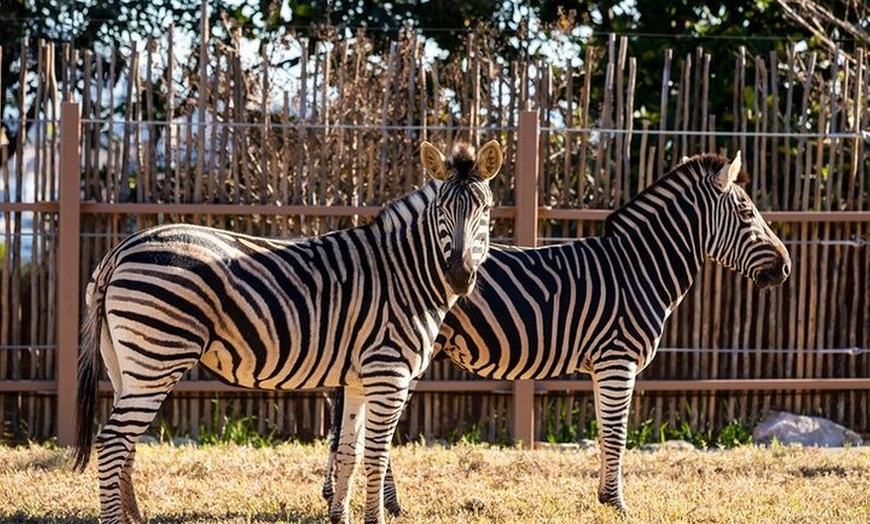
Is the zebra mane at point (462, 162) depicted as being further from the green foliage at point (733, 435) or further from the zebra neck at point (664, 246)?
the green foliage at point (733, 435)

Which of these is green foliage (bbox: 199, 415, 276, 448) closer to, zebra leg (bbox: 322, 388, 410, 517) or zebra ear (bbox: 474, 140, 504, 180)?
zebra leg (bbox: 322, 388, 410, 517)

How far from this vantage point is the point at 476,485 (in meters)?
7.82

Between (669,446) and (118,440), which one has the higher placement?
(118,440)

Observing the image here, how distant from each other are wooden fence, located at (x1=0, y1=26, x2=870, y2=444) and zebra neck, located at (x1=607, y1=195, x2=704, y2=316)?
6.06 feet

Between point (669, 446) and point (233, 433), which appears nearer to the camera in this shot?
point (233, 433)

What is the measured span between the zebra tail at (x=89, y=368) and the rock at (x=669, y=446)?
458cm

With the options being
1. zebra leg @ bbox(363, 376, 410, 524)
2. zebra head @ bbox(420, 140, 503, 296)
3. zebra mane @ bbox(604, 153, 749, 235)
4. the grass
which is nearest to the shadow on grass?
the grass

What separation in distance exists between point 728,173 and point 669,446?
2.82 meters

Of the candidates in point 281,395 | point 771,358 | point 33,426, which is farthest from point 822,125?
point 33,426

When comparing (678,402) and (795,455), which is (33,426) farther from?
(795,455)

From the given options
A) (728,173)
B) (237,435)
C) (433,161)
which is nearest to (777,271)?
(728,173)

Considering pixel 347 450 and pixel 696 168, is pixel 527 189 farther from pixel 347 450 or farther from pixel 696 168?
pixel 347 450

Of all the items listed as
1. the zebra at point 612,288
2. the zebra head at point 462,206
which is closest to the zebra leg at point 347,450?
the zebra at point 612,288

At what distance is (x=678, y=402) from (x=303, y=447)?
2.92 m
